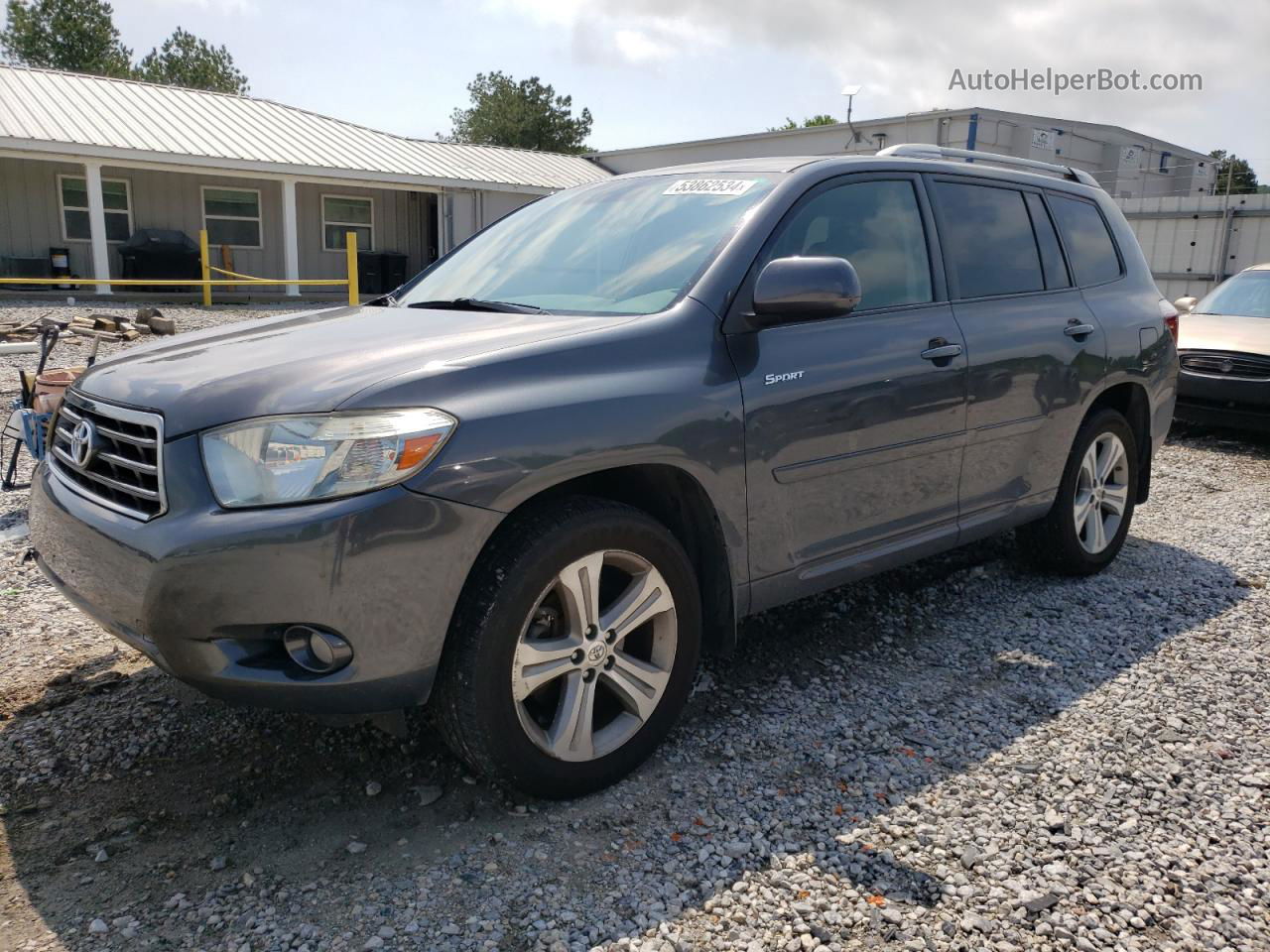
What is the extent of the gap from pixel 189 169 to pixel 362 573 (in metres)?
20.2

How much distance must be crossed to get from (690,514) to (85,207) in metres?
22.2

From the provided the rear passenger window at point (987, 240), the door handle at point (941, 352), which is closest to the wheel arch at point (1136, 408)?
the rear passenger window at point (987, 240)

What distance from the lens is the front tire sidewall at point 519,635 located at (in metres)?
2.61

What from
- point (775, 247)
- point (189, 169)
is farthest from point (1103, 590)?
point (189, 169)

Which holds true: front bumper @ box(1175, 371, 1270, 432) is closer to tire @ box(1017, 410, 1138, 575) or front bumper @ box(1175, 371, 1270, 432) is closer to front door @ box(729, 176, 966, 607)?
tire @ box(1017, 410, 1138, 575)

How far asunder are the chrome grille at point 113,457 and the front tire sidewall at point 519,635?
89 centimetres

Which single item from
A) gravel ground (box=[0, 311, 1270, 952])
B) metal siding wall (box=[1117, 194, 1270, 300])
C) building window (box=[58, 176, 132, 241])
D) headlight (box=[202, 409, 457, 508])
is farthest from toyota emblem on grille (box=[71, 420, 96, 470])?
building window (box=[58, 176, 132, 241])

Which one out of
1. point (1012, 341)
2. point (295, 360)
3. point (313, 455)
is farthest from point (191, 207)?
point (313, 455)

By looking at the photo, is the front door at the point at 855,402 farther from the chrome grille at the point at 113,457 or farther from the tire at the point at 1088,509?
the chrome grille at the point at 113,457

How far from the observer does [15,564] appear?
15.2ft

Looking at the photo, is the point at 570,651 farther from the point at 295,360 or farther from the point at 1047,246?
the point at 1047,246

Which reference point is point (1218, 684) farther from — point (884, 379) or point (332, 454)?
point (332, 454)

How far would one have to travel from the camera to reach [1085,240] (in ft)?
16.1

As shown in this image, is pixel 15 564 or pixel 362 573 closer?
pixel 362 573
